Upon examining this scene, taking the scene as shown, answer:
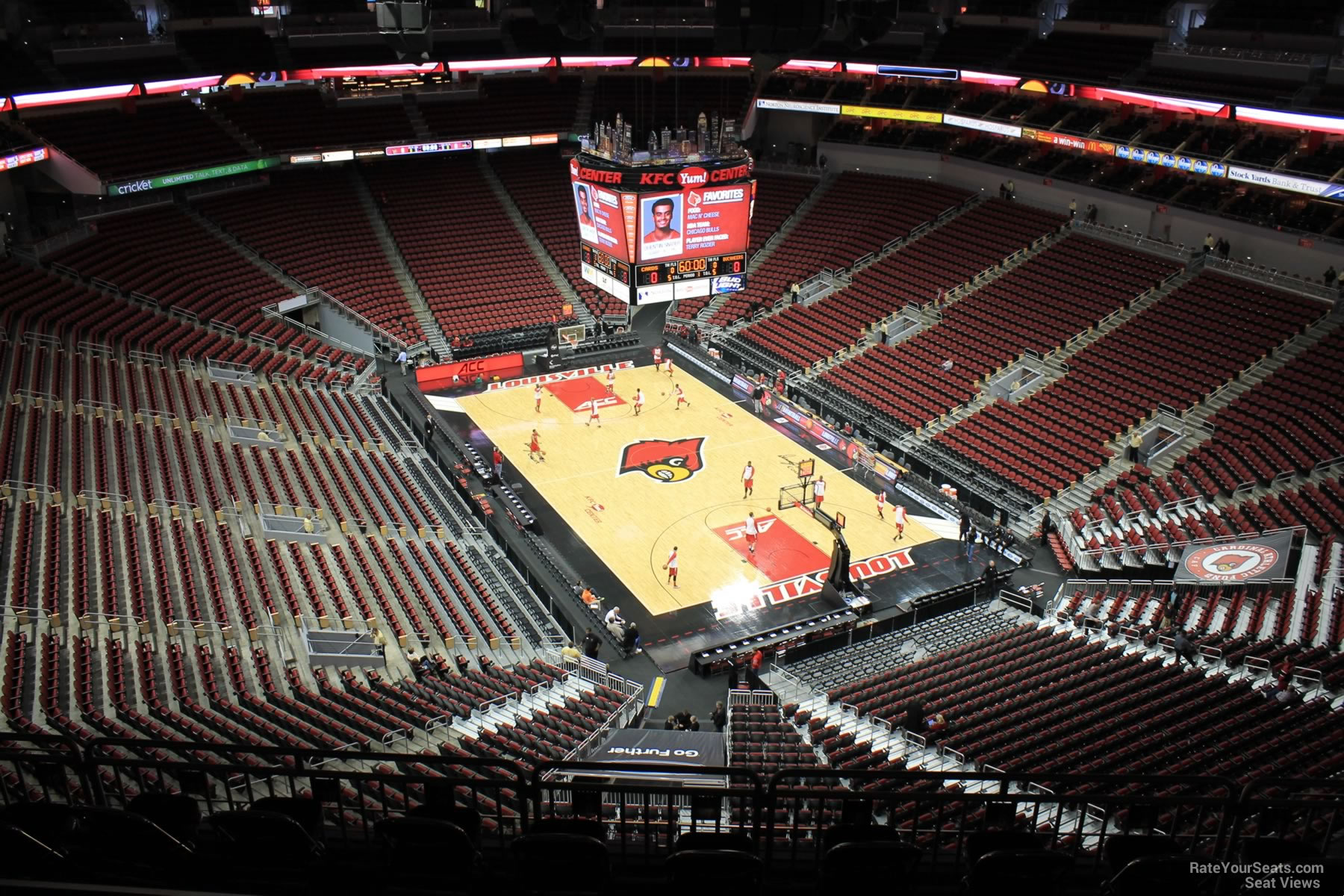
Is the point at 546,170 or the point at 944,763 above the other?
the point at 546,170

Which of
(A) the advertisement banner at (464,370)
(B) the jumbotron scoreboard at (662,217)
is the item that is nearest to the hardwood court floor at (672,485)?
(A) the advertisement banner at (464,370)

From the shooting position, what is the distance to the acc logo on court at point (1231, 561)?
20.4 meters

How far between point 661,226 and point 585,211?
226 centimetres

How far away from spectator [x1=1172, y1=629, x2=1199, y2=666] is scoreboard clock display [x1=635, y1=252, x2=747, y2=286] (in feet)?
39.6

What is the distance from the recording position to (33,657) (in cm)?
1609

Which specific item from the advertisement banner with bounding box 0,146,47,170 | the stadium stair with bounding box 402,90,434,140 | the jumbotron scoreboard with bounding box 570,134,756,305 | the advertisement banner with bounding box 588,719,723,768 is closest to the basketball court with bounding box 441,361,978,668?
the advertisement banner with bounding box 588,719,723,768

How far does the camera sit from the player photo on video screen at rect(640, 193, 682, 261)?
72.8 feet

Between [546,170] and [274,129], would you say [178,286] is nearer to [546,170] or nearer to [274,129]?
[274,129]

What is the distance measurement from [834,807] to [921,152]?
33.4 meters

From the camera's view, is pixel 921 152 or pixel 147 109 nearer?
pixel 147 109

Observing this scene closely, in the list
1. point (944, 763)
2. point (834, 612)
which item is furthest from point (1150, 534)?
point (944, 763)

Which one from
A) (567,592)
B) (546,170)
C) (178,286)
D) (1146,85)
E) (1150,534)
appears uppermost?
(1146,85)

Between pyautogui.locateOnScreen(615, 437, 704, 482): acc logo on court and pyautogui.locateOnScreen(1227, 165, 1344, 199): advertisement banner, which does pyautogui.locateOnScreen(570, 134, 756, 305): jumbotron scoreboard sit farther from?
pyautogui.locateOnScreen(1227, 165, 1344, 199): advertisement banner

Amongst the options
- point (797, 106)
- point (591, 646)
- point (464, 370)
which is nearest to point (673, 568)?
point (591, 646)
